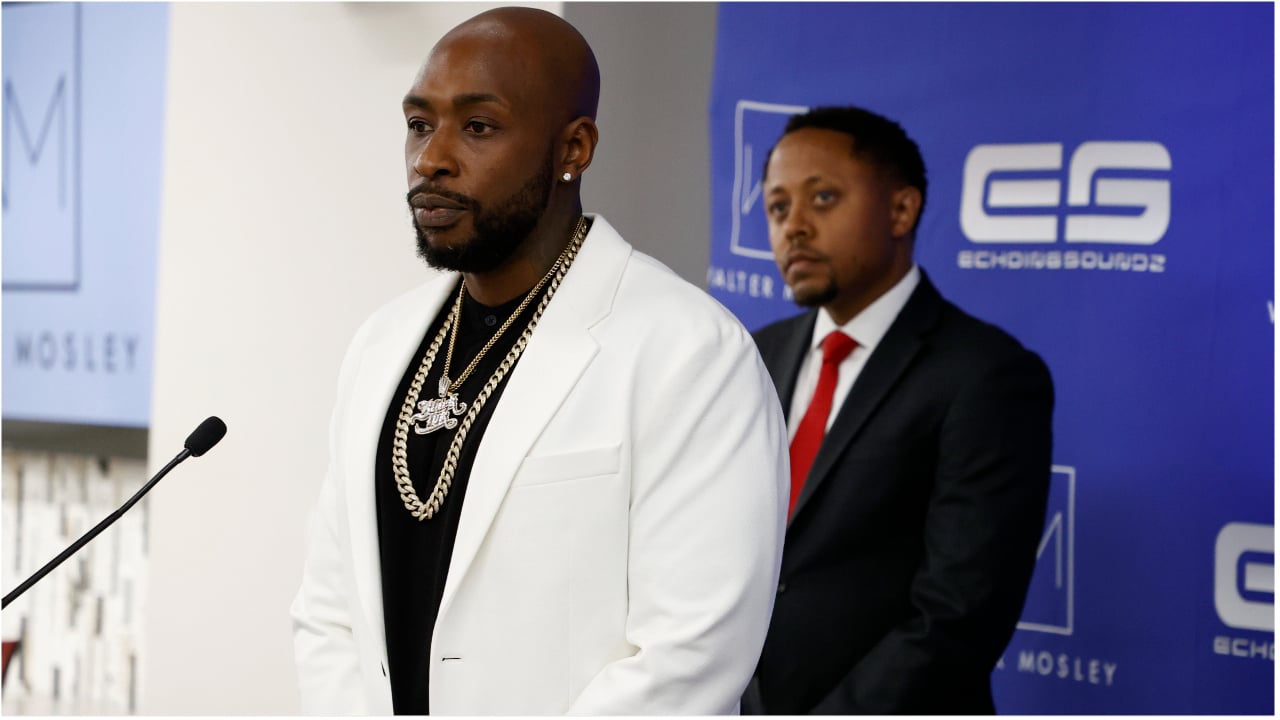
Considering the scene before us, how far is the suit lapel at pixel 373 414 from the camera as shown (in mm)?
1736

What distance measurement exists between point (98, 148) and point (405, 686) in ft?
10.1

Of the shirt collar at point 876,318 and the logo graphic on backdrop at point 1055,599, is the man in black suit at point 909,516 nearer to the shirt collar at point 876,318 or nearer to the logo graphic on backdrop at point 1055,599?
the shirt collar at point 876,318

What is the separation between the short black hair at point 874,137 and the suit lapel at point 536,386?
137 centimetres

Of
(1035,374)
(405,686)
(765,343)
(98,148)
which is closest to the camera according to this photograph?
(405,686)

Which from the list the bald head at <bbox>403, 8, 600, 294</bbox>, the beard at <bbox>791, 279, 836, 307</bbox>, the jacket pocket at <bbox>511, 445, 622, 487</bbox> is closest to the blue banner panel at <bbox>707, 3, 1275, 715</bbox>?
the beard at <bbox>791, 279, 836, 307</bbox>

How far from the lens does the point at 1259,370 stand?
10.1 feet

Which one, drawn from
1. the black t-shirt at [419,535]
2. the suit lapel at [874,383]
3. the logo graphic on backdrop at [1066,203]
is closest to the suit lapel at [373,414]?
the black t-shirt at [419,535]

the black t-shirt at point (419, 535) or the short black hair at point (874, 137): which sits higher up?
the short black hair at point (874, 137)

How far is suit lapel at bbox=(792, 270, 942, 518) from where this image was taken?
8.54ft

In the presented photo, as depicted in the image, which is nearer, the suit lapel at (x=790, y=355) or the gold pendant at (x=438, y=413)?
the gold pendant at (x=438, y=413)

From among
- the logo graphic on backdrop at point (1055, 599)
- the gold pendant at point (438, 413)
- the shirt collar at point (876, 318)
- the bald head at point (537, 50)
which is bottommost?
the logo graphic on backdrop at point (1055, 599)

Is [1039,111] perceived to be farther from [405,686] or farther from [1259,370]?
[405,686]

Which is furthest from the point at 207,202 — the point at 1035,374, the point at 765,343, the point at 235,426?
the point at 1035,374

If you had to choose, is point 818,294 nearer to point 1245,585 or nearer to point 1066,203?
point 1066,203
